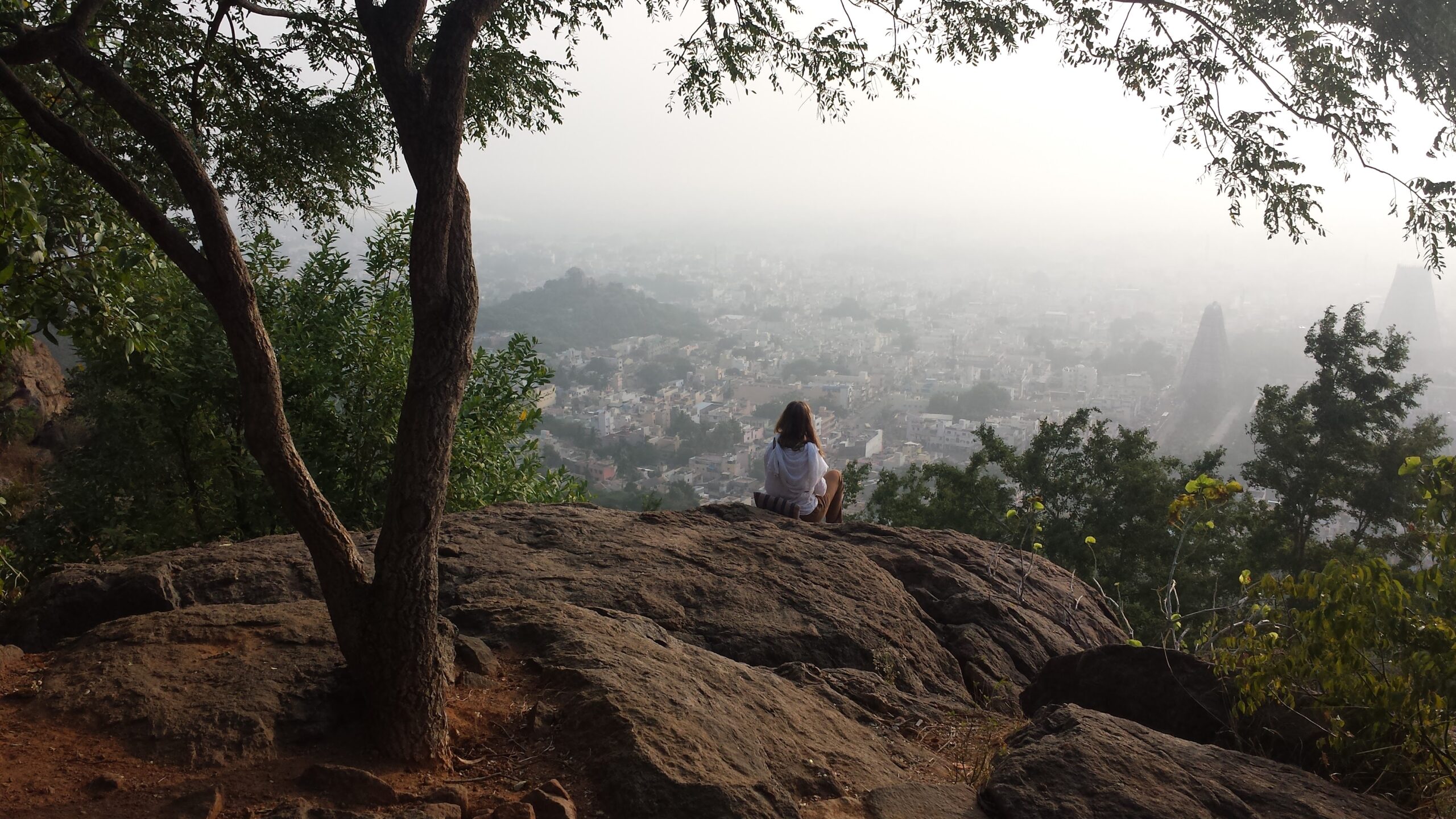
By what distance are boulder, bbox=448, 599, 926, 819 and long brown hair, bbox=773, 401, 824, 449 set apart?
2621mm

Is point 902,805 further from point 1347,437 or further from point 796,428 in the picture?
point 1347,437

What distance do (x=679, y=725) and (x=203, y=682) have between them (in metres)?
1.72

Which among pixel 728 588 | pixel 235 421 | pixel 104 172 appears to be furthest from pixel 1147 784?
pixel 235 421

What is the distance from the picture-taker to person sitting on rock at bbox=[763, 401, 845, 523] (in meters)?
6.71

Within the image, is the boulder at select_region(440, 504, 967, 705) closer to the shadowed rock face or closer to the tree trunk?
the shadowed rock face

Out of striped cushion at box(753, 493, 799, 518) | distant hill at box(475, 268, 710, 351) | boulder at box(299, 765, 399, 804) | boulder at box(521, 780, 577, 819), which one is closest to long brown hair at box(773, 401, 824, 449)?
striped cushion at box(753, 493, 799, 518)

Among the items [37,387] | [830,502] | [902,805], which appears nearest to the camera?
[902,805]

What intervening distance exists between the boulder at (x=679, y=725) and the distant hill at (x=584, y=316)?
40379 mm

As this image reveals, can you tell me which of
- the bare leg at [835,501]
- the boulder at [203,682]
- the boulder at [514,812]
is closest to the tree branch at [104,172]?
the boulder at [203,682]

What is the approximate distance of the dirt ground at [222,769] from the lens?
252cm

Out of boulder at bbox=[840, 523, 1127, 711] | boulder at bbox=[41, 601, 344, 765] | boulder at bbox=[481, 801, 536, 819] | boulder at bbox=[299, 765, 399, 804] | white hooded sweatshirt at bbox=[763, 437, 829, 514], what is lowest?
boulder at bbox=[840, 523, 1127, 711]

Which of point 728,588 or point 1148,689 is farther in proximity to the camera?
point 728,588

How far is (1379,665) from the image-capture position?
3400 millimetres

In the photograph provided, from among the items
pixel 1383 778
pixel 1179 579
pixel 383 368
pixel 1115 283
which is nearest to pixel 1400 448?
pixel 1179 579
